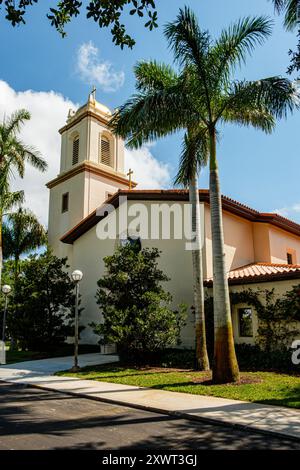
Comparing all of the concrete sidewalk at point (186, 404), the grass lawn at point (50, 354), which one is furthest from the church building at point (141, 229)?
the concrete sidewalk at point (186, 404)

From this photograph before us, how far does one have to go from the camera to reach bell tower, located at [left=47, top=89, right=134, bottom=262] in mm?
26234

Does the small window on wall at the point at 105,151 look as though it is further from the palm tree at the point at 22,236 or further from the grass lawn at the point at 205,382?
the grass lawn at the point at 205,382

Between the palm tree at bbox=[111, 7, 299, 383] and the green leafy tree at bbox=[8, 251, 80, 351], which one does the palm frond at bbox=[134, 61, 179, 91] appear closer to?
the palm tree at bbox=[111, 7, 299, 383]

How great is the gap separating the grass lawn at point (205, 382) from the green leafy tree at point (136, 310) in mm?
1073

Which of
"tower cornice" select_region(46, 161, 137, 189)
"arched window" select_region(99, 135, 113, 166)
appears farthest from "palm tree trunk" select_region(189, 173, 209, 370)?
"arched window" select_region(99, 135, 113, 166)

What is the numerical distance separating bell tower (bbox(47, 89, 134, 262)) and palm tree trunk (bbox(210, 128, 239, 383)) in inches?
613

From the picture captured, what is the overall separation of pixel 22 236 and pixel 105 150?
9103 millimetres

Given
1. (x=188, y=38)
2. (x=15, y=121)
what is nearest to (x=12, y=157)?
(x=15, y=121)

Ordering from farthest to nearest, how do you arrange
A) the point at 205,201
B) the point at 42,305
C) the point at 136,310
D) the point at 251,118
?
1. the point at 42,305
2. the point at 205,201
3. the point at 136,310
4. the point at 251,118

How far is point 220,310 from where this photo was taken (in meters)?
10.7

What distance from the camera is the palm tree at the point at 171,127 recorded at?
1170 cm

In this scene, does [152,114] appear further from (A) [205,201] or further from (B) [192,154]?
(A) [205,201]

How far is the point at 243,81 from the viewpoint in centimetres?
1171

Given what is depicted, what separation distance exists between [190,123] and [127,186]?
55.0 feet
